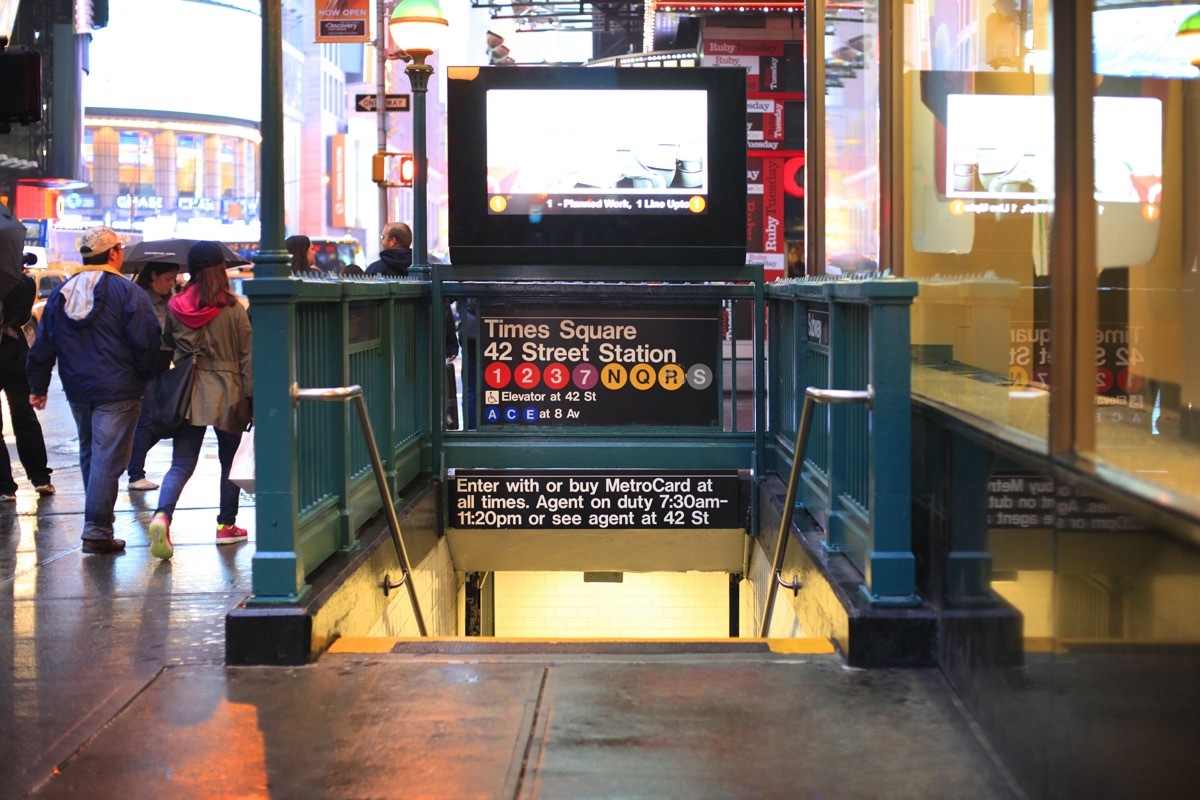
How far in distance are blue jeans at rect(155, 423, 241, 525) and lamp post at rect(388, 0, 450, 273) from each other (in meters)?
1.64

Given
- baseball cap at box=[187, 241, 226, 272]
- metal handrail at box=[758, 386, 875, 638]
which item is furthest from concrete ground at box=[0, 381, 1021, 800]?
baseball cap at box=[187, 241, 226, 272]

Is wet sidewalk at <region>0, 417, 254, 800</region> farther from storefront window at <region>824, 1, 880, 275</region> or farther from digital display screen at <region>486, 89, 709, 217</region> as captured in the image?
storefront window at <region>824, 1, 880, 275</region>

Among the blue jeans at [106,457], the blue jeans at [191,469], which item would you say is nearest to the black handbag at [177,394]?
the blue jeans at [191,469]

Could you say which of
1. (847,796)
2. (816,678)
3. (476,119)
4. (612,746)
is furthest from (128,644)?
(476,119)

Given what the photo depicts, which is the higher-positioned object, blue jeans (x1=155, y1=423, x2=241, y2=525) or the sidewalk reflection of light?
blue jeans (x1=155, y1=423, x2=241, y2=525)

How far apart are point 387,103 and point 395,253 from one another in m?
13.6

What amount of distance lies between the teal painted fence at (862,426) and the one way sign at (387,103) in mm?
16734

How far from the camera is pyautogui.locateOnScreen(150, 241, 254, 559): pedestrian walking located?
8109 mm

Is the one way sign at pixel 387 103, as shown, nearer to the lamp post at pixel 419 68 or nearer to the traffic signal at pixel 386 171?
the traffic signal at pixel 386 171

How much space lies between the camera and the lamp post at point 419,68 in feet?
28.9

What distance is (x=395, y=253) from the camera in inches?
449


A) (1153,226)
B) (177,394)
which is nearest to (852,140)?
(1153,226)

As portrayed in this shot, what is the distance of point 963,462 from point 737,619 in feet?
18.6

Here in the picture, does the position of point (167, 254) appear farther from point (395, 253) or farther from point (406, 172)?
point (406, 172)
